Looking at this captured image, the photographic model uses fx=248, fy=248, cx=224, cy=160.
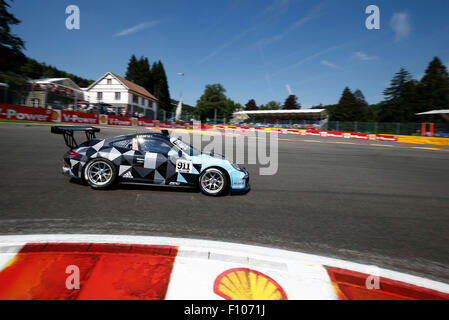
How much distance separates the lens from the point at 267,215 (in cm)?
411

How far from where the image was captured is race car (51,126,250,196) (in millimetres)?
4934

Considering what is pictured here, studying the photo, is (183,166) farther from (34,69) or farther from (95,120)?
(34,69)

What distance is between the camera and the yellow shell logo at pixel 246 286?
6.91 feet

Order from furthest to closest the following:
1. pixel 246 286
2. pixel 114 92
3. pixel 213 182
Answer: pixel 114 92
pixel 213 182
pixel 246 286

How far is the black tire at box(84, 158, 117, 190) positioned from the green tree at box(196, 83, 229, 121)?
8644cm

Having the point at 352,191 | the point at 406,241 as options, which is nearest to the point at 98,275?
the point at 406,241

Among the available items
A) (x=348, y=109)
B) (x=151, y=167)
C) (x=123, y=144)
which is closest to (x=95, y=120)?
(x=123, y=144)

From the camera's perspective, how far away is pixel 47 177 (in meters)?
5.55

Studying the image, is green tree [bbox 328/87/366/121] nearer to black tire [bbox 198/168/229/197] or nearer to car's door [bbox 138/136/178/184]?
black tire [bbox 198/168/229/197]

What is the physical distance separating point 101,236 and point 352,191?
554cm

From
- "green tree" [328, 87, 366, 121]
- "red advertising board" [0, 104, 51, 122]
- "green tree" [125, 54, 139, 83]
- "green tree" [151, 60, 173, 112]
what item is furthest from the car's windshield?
"green tree" [125, 54, 139, 83]

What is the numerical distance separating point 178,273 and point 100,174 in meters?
3.45

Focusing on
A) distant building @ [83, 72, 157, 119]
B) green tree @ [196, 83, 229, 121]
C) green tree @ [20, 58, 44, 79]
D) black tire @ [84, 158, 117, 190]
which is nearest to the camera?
black tire @ [84, 158, 117, 190]
